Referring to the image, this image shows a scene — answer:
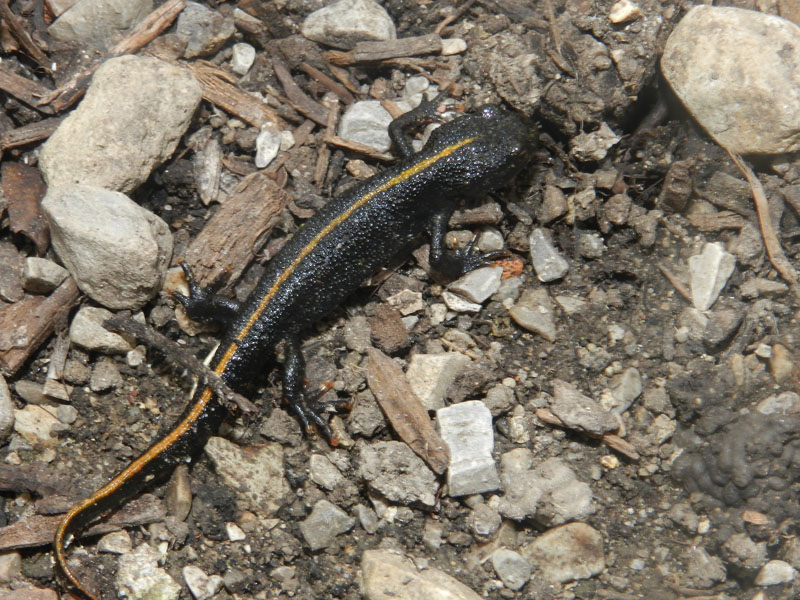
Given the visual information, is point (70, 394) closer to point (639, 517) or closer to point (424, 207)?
point (424, 207)

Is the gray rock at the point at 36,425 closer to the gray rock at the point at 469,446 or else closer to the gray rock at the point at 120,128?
the gray rock at the point at 120,128

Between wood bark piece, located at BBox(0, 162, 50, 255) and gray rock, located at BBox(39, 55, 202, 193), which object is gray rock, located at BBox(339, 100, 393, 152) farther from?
wood bark piece, located at BBox(0, 162, 50, 255)

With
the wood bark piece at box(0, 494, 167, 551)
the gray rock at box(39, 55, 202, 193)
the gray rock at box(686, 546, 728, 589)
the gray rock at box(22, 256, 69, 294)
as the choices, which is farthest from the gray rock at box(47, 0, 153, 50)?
the gray rock at box(686, 546, 728, 589)

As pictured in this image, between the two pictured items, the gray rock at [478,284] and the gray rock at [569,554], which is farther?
the gray rock at [478,284]

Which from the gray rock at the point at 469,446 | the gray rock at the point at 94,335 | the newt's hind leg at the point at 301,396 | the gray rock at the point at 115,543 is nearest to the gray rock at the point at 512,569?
the gray rock at the point at 469,446

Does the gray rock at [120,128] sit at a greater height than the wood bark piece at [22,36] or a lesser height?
lesser

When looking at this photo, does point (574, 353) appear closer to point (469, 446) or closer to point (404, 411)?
point (469, 446)
